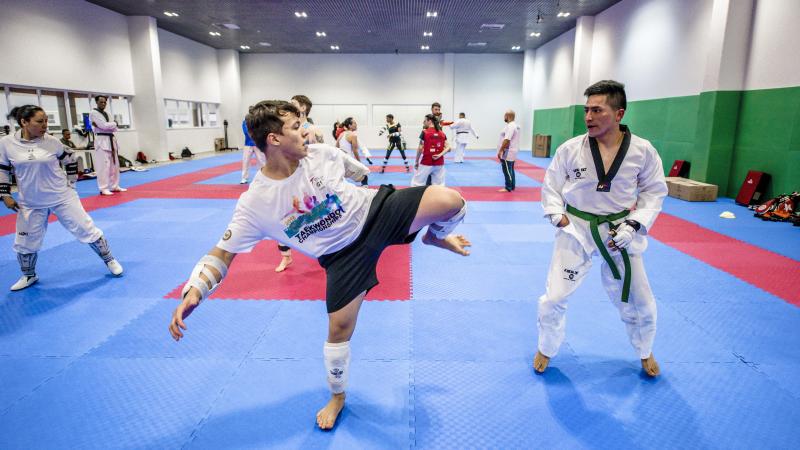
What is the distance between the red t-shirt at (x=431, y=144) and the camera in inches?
317

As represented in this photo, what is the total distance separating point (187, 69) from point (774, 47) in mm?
21311

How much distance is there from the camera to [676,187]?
33.1 feet

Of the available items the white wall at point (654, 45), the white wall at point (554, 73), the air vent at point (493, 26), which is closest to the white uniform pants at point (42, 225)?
the white wall at point (654, 45)

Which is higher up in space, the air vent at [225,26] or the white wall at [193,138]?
the air vent at [225,26]

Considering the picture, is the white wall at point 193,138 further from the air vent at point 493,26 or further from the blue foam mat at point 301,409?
the blue foam mat at point 301,409

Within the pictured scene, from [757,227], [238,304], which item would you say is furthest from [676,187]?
[238,304]

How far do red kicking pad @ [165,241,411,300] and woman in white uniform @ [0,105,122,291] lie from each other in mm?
1537

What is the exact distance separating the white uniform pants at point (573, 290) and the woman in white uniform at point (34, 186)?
4.87 m

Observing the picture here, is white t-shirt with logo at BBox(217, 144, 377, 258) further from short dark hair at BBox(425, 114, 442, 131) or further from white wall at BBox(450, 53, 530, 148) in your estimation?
white wall at BBox(450, 53, 530, 148)

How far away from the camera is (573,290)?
2.90 metres

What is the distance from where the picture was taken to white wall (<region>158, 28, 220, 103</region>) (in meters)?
18.8

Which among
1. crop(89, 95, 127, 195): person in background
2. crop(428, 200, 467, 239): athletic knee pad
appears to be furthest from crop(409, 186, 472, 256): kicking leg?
crop(89, 95, 127, 195): person in background

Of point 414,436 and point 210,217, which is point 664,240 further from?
point 210,217

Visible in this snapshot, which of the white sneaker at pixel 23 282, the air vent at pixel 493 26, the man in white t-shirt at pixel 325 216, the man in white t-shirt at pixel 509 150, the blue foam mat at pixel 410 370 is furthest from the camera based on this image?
the air vent at pixel 493 26
